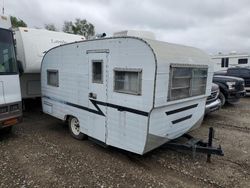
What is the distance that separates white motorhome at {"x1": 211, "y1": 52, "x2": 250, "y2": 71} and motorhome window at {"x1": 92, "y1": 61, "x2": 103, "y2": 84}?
16433 mm

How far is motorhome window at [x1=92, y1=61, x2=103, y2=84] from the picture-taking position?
4.16 meters

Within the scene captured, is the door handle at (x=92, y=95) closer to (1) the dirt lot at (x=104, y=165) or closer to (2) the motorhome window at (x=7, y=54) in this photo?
(1) the dirt lot at (x=104, y=165)

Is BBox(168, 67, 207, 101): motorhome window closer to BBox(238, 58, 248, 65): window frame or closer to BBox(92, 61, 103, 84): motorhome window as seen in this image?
BBox(92, 61, 103, 84): motorhome window

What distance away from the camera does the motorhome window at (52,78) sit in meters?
5.46

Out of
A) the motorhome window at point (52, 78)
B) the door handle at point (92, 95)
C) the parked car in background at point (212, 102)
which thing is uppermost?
the motorhome window at point (52, 78)

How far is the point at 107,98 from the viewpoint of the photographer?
4023 millimetres

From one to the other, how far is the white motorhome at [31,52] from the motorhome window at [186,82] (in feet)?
15.6

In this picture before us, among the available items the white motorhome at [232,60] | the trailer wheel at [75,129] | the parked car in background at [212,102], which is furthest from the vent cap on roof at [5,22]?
the white motorhome at [232,60]

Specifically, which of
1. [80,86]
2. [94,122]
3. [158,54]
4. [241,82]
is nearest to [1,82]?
[80,86]

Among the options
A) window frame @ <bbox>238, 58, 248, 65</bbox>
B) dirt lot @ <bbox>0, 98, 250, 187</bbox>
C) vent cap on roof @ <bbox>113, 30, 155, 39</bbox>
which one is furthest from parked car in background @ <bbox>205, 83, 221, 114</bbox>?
window frame @ <bbox>238, 58, 248, 65</bbox>

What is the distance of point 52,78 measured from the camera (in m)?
5.67

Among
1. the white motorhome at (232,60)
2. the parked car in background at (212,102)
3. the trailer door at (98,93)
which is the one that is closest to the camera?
the trailer door at (98,93)

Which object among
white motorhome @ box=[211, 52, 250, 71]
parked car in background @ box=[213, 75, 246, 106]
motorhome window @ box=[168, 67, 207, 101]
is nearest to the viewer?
motorhome window @ box=[168, 67, 207, 101]

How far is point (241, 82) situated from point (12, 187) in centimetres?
916
